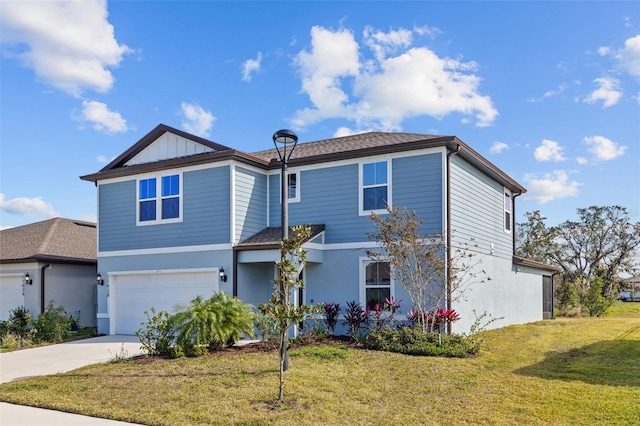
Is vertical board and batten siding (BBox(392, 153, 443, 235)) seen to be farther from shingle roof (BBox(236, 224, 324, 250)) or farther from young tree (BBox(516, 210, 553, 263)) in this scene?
young tree (BBox(516, 210, 553, 263))

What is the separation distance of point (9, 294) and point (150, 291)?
660 cm

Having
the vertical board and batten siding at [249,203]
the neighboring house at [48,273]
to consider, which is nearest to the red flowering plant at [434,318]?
the vertical board and batten siding at [249,203]

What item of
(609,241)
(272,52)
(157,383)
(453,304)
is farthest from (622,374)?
(609,241)

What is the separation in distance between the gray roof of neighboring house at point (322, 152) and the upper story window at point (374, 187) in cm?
38

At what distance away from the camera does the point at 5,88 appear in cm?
1401

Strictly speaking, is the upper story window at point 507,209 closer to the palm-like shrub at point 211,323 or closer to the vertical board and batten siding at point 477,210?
the vertical board and batten siding at point 477,210

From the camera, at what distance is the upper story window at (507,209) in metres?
18.4

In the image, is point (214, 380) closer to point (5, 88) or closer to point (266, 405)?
point (266, 405)

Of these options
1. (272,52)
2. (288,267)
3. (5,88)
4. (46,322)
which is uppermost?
(272,52)

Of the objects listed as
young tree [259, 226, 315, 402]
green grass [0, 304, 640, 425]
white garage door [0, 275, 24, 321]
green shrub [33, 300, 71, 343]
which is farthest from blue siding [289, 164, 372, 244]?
white garage door [0, 275, 24, 321]

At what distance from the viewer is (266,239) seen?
14.5m

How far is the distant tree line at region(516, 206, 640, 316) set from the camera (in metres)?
34.3

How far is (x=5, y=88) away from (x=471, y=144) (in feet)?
40.5

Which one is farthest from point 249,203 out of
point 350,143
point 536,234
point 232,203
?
point 536,234
